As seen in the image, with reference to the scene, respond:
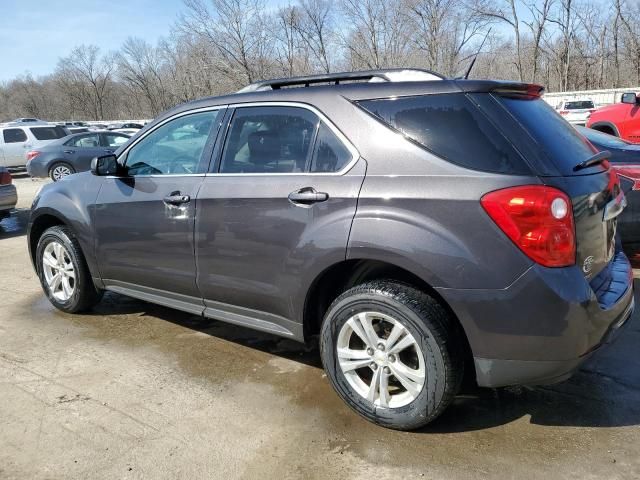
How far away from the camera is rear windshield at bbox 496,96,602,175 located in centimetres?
260

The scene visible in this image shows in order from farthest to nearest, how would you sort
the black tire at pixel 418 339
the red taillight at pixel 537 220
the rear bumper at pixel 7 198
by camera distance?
the rear bumper at pixel 7 198 → the black tire at pixel 418 339 → the red taillight at pixel 537 220

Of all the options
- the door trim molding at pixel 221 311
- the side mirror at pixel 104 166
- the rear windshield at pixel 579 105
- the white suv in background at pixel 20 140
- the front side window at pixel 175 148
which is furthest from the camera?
the rear windshield at pixel 579 105

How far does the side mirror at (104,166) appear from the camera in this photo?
158 inches

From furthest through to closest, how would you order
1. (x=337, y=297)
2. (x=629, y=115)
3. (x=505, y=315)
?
(x=629, y=115) < (x=337, y=297) < (x=505, y=315)

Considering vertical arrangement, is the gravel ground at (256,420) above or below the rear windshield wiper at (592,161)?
below

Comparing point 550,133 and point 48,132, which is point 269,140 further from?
point 48,132

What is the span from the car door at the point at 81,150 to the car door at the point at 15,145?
474cm

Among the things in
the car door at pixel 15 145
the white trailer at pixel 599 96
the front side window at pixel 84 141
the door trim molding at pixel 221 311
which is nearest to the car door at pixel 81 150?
the front side window at pixel 84 141

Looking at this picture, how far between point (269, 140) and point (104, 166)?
4.81 feet

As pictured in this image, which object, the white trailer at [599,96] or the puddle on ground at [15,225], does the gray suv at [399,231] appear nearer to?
the puddle on ground at [15,225]

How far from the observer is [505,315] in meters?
2.44

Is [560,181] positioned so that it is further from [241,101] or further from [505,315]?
[241,101]

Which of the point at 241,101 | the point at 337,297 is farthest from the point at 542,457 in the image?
the point at 241,101

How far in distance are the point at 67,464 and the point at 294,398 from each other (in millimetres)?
1242
